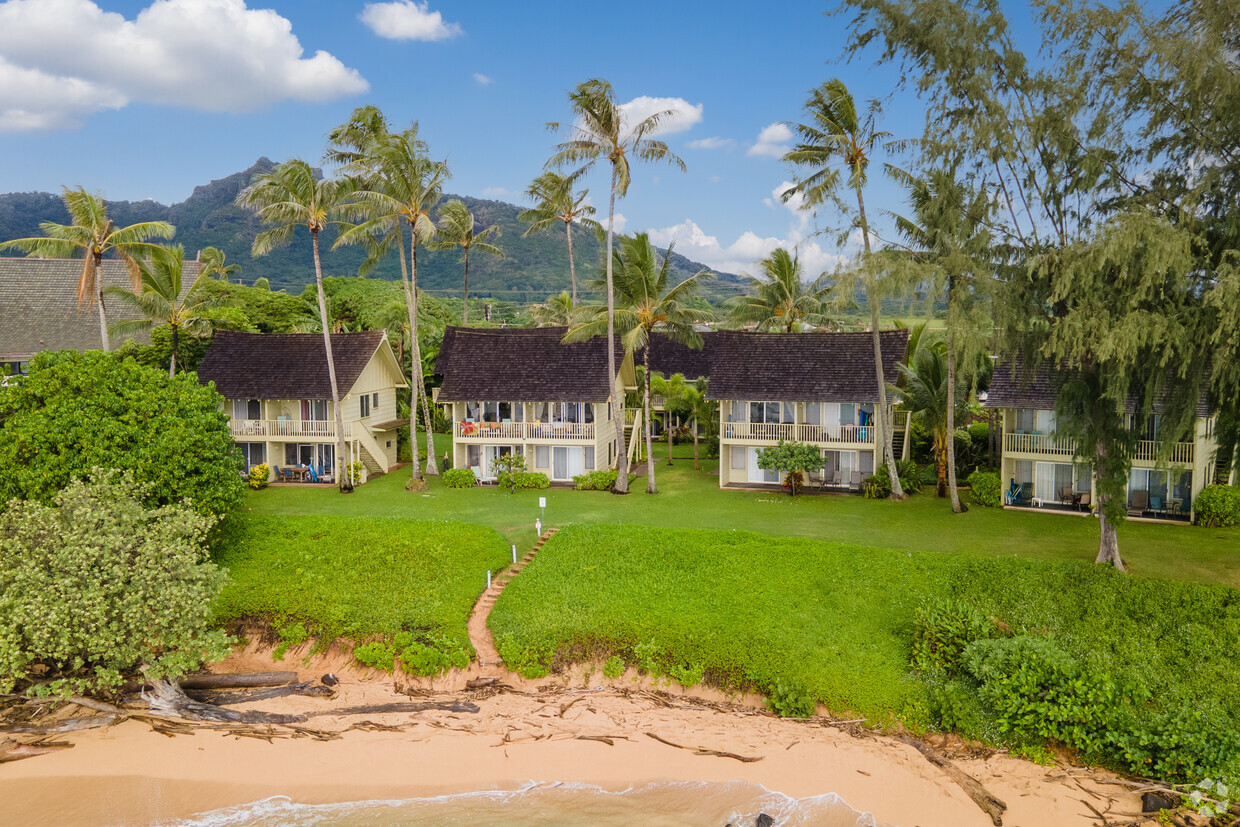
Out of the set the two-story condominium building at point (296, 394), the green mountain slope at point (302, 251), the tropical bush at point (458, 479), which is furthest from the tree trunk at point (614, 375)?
the green mountain slope at point (302, 251)

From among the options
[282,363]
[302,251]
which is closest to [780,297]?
[282,363]

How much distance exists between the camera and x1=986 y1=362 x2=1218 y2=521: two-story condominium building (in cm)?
2534

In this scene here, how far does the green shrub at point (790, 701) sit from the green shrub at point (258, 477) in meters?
23.8

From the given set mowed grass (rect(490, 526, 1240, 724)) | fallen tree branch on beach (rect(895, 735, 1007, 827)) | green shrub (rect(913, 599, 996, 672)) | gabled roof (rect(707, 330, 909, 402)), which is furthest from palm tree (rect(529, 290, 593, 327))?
fallen tree branch on beach (rect(895, 735, 1007, 827))

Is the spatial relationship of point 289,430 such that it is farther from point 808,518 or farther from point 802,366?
point 808,518

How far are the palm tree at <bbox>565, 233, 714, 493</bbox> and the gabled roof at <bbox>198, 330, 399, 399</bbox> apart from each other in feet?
33.1

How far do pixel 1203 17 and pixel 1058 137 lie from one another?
10.7 ft

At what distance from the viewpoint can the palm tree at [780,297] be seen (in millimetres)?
40250

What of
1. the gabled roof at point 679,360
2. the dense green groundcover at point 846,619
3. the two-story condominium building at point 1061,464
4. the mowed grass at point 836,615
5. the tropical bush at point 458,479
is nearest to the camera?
the dense green groundcover at point 846,619

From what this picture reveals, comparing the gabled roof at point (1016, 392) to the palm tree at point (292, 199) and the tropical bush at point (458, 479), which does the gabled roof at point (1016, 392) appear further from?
the palm tree at point (292, 199)

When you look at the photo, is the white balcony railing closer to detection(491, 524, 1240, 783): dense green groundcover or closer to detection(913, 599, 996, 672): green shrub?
detection(491, 524, 1240, 783): dense green groundcover

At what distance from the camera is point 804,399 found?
30.4 meters

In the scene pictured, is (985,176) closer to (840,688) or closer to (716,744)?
(840,688)

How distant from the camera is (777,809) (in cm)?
1364
